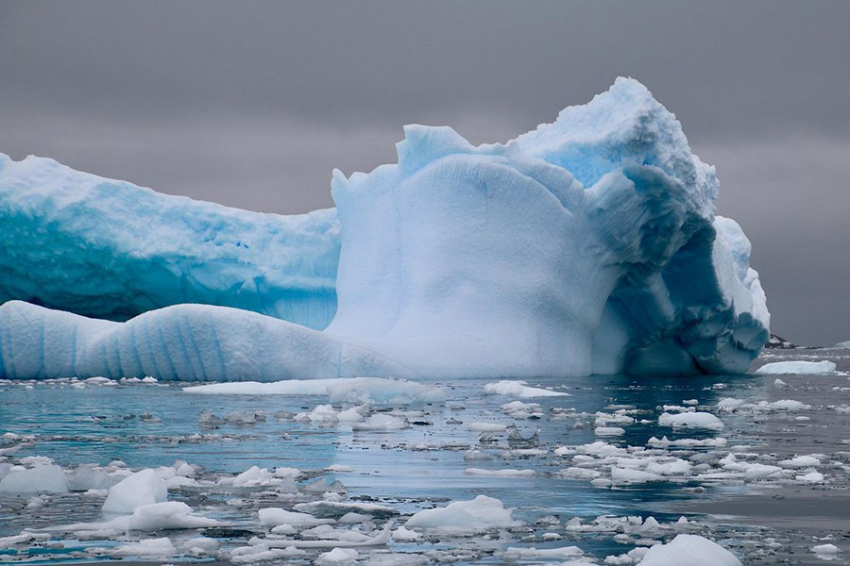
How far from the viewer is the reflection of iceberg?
14.6 meters

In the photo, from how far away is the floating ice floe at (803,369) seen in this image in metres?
24.5

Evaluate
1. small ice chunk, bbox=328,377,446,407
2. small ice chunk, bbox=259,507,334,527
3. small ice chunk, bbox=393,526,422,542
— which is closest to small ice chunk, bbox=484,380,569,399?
small ice chunk, bbox=328,377,446,407

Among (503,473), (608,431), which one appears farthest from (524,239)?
(503,473)

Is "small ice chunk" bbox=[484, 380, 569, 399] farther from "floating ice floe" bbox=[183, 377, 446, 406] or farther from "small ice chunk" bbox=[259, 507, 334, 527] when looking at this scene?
"small ice chunk" bbox=[259, 507, 334, 527]

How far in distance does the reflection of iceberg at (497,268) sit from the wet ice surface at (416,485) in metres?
4.62

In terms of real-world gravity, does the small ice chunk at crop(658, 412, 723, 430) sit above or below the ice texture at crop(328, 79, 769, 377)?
below

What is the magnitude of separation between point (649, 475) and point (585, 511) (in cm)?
124

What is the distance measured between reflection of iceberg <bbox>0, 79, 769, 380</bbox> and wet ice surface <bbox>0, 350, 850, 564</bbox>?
4.62 m

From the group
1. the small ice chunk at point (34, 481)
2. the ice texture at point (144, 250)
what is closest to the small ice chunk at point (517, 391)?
the small ice chunk at point (34, 481)

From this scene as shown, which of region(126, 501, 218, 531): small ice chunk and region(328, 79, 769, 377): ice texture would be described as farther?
region(328, 79, 769, 377): ice texture

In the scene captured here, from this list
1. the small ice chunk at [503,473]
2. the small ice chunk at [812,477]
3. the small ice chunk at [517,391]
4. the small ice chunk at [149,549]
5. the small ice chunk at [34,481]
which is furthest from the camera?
the small ice chunk at [517,391]

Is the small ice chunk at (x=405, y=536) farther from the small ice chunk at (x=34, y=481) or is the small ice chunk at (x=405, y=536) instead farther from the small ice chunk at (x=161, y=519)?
the small ice chunk at (x=34, y=481)

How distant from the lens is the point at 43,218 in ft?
64.3

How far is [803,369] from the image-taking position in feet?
84.0
